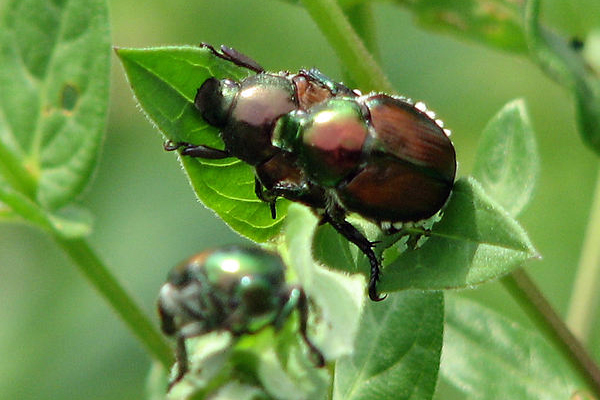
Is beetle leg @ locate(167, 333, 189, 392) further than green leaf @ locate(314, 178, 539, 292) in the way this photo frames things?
No

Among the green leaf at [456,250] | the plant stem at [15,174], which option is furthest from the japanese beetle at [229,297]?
the plant stem at [15,174]

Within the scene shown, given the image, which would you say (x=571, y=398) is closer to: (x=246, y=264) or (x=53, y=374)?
(x=246, y=264)

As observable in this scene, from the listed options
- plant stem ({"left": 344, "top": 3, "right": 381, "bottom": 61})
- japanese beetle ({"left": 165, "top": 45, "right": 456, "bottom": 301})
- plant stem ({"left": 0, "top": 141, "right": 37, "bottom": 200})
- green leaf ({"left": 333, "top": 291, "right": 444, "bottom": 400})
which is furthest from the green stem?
plant stem ({"left": 0, "top": 141, "right": 37, "bottom": 200})

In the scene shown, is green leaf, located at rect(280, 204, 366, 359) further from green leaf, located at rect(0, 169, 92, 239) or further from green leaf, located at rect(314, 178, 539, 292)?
green leaf, located at rect(0, 169, 92, 239)

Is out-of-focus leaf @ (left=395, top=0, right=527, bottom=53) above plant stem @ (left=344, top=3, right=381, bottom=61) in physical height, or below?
below

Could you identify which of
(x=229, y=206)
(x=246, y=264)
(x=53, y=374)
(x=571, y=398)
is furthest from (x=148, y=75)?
(x=53, y=374)
